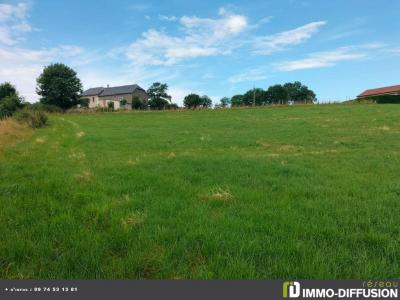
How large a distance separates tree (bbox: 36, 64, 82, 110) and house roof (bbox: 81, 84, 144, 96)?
26462mm

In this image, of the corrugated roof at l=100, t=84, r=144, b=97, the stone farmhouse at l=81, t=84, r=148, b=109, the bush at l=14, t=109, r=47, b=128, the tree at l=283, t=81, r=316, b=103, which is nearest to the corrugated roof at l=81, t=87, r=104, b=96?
the stone farmhouse at l=81, t=84, r=148, b=109

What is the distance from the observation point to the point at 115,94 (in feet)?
324

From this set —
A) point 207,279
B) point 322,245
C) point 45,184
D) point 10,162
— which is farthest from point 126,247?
point 10,162

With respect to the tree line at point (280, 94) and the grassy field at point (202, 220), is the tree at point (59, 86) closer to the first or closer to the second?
the tree line at point (280, 94)

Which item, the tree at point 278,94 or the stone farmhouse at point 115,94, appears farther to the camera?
the tree at point 278,94

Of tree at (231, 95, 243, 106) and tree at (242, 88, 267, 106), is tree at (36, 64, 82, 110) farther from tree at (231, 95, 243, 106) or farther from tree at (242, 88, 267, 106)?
tree at (231, 95, 243, 106)

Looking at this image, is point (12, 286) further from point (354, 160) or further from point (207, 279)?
point (354, 160)

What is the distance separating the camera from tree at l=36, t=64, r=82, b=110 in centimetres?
6756

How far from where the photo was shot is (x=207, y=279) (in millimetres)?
2979

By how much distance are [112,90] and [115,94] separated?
378 centimetres

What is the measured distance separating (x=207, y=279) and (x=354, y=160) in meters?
7.56

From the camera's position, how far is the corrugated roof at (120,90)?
315 ft

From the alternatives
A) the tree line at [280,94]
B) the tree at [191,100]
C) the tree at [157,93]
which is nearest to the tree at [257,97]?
the tree line at [280,94]

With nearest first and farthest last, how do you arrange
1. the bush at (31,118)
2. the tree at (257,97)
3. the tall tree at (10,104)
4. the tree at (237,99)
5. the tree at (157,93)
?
the bush at (31,118), the tall tree at (10,104), the tree at (157,93), the tree at (257,97), the tree at (237,99)
